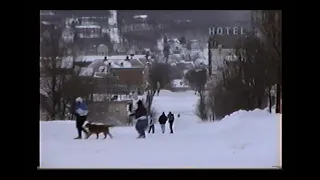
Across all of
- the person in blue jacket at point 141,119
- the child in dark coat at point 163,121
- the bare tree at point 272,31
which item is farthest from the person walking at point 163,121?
the bare tree at point 272,31

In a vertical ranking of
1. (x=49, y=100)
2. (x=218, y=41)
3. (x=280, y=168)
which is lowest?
(x=280, y=168)

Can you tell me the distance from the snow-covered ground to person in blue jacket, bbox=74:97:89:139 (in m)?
0.07

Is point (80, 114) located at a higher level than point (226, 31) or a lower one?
lower

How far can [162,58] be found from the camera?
880 cm

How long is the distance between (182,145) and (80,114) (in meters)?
1.15

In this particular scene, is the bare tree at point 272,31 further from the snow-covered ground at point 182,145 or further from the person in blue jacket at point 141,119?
the person in blue jacket at point 141,119

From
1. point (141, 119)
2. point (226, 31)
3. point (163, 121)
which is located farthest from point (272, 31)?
point (141, 119)

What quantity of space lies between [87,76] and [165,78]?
2.76ft

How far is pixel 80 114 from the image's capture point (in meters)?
8.77

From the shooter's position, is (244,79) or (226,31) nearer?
(226,31)

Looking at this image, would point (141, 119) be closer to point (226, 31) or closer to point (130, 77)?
point (130, 77)
